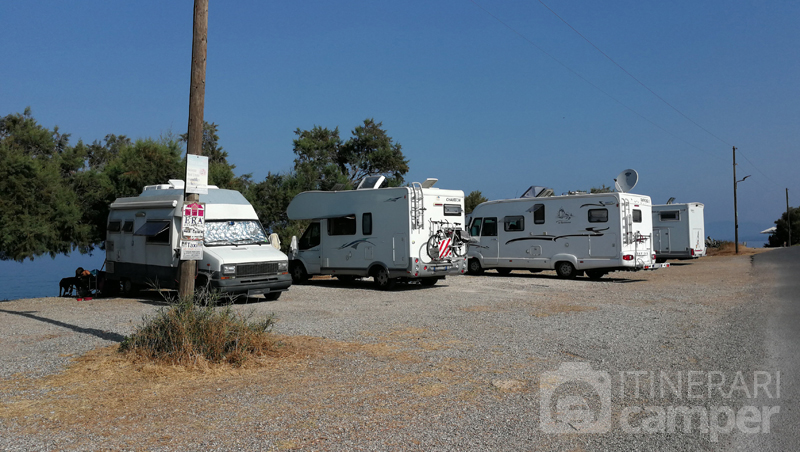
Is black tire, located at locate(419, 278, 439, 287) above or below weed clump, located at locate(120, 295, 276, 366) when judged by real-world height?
above

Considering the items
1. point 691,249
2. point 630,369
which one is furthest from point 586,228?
point 630,369

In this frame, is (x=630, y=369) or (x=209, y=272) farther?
(x=209, y=272)

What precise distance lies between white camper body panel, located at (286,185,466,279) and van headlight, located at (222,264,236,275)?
4.56 meters

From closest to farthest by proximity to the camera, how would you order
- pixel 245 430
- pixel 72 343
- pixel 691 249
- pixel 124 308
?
pixel 245 430, pixel 72 343, pixel 124 308, pixel 691 249

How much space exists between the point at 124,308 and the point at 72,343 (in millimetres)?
4382

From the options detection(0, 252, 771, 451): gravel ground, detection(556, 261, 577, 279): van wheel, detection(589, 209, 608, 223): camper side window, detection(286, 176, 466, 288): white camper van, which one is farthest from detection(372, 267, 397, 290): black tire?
detection(589, 209, 608, 223): camper side window

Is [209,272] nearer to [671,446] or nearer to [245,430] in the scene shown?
[245,430]

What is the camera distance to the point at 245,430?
4617mm

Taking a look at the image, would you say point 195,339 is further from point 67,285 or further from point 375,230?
point 67,285

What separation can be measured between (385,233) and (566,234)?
655 cm

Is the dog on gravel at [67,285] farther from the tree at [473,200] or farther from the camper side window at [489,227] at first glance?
the tree at [473,200]

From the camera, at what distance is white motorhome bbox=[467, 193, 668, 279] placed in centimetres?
1820

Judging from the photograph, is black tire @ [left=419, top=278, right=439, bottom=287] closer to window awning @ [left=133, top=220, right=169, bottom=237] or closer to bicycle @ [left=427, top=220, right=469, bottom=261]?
bicycle @ [left=427, top=220, right=469, bottom=261]

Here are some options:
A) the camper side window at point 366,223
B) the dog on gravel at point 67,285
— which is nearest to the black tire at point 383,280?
the camper side window at point 366,223
